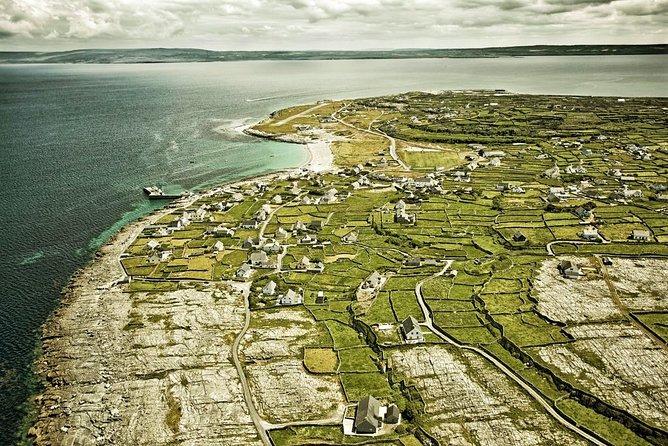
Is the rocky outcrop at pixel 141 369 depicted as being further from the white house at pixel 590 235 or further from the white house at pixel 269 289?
the white house at pixel 590 235

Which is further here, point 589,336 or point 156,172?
point 156,172

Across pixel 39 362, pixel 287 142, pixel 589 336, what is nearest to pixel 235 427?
pixel 39 362

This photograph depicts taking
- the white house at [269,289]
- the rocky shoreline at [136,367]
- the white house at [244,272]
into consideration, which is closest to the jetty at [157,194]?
the rocky shoreline at [136,367]

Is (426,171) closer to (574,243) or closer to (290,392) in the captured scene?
(574,243)

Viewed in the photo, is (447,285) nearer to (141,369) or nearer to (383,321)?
(383,321)

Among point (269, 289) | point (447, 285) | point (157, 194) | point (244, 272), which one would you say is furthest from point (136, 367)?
point (157, 194)

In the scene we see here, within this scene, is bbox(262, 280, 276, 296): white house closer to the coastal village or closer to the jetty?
the coastal village

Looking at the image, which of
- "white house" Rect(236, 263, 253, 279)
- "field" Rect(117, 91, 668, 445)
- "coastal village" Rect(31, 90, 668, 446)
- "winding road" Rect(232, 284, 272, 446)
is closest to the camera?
"winding road" Rect(232, 284, 272, 446)

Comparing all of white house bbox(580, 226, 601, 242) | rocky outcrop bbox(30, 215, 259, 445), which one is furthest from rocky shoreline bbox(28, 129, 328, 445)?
white house bbox(580, 226, 601, 242)
